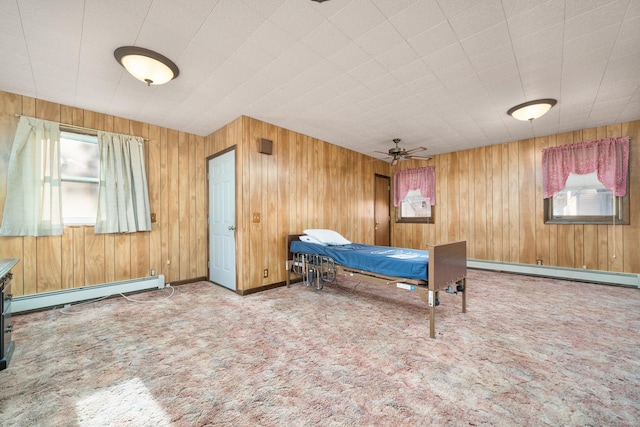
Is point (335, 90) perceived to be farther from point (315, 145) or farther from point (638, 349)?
point (638, 349)

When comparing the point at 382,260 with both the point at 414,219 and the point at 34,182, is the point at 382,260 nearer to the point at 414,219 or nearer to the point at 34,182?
the point at 414,219

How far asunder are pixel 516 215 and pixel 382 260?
12.9 ft

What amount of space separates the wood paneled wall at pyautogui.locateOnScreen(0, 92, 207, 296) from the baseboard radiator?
0.10 m

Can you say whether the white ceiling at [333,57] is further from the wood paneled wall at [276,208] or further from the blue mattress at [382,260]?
the blue mattress at [382,260]

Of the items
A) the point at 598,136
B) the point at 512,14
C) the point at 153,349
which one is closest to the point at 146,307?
the point at 153,349

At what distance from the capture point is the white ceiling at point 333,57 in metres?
1.81

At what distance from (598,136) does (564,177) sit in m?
0.76

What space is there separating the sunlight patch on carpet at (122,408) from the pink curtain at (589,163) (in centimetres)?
621

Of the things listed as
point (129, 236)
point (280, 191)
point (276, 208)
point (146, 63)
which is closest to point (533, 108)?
point (280, 191)

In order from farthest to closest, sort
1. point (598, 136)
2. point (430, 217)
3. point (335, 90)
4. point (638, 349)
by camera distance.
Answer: point (430, 217) < point (598, 136) < point (335, 90) < point (638, 349)

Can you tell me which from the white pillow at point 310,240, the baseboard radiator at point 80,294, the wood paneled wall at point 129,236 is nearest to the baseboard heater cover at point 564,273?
the white pillow at point 310,240

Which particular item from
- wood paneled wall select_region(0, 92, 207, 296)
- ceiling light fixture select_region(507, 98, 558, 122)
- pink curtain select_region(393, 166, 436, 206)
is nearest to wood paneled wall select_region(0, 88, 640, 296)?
wood paneled wall select_region(0, 92, 207, 296)

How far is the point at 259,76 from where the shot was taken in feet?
8.69

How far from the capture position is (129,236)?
3.73 metres
